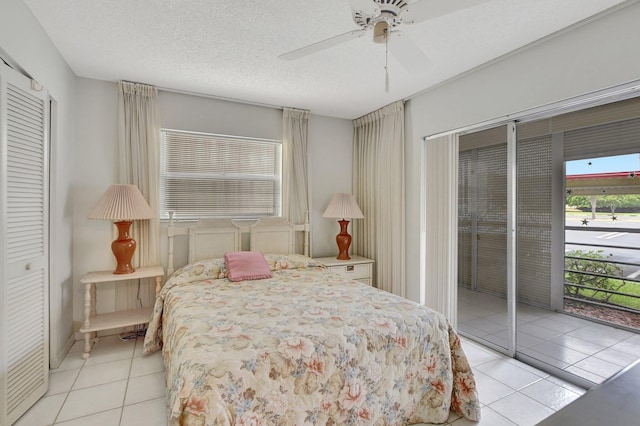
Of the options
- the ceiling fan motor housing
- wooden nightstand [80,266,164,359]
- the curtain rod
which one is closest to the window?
the curtain rod

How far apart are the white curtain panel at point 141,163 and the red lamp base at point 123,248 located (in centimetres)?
25

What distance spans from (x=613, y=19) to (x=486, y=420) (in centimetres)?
264

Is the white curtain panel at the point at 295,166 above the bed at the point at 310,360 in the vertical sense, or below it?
above

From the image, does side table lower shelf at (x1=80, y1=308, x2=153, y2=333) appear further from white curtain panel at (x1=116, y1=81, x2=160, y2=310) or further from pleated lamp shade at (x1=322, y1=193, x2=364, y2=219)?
pleated lamp shade at (x1=322, y1=193, x2=364, y2=219)

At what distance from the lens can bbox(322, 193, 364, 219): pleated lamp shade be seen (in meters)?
3.86

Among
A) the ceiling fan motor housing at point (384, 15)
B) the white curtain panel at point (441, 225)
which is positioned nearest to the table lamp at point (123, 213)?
the ceiling fan motor housing at point (384, 15)

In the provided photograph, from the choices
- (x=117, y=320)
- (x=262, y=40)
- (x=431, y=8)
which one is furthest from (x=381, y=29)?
(x=117, y=320)

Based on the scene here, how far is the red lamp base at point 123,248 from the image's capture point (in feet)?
9.46

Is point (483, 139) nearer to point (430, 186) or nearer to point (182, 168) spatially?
point (430, 186)

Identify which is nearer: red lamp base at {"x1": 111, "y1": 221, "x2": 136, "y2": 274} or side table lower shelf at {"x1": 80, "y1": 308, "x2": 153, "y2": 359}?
side table lower shelf at {"x1": 80, "y1": 308, "x2": 153, "y2": 359}

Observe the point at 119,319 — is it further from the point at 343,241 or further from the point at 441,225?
the point at 441,225

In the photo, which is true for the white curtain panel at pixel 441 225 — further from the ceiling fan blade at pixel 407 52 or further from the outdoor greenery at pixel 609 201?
the ceiling fan blade at pixel 407 52

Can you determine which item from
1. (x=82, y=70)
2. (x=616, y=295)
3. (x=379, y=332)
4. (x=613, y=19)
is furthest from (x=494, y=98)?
(x=82, y=70)

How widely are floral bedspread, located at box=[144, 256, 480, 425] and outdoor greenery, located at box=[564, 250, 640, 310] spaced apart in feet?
4.38
